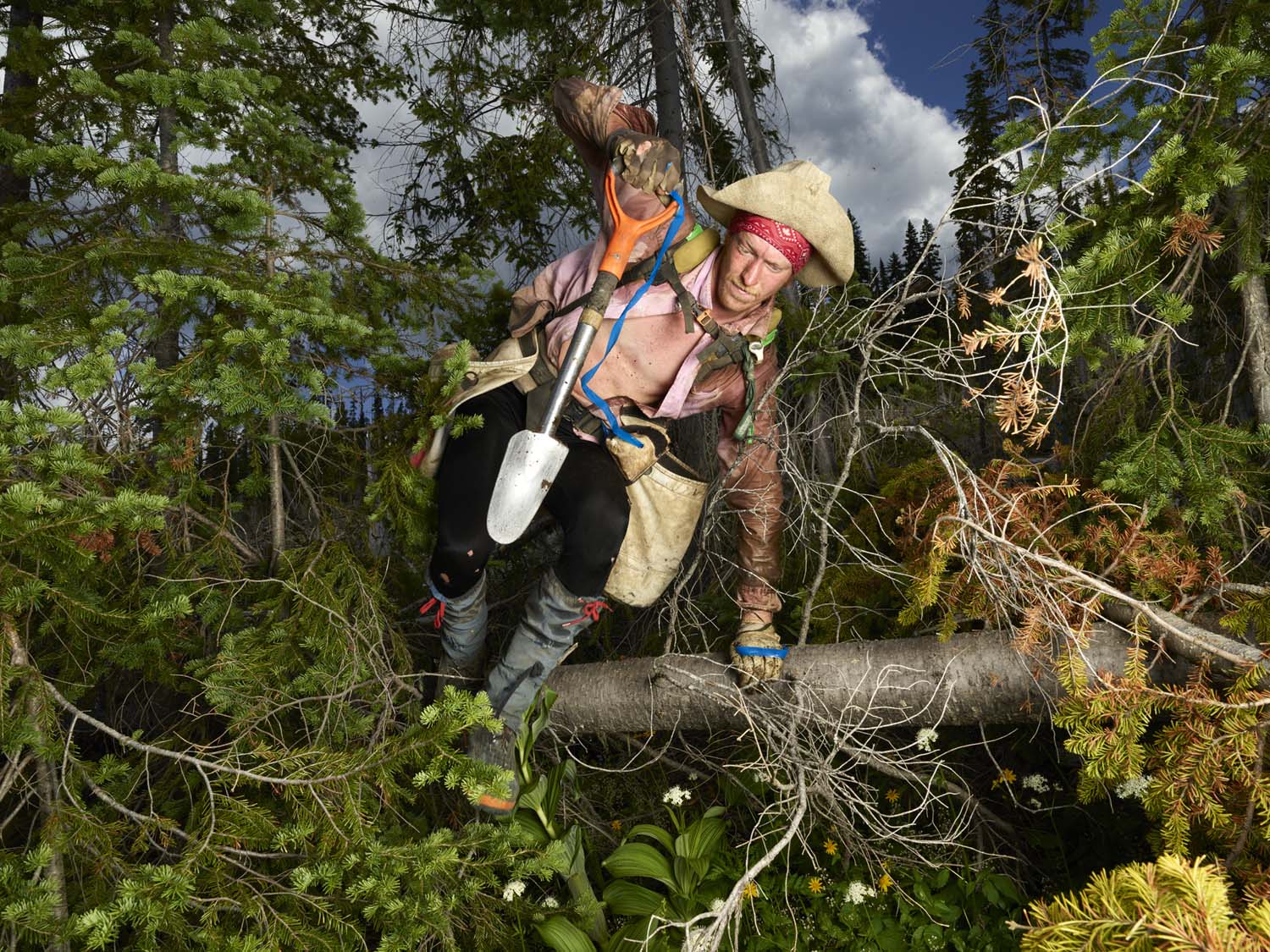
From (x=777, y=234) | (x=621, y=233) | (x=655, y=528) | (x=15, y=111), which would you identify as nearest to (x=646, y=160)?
(x=621, y=233)

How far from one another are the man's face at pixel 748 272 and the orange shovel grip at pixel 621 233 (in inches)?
10.2

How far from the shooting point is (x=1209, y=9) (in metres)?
2.61

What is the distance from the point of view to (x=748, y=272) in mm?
2512

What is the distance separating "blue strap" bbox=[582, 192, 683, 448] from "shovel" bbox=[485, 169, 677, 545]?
121 mm

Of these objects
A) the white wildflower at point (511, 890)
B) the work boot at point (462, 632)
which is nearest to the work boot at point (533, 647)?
the work boot at point (462, 632)

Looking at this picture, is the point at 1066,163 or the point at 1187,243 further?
the point at 1066,163

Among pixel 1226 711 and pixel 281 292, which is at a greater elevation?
pixel 281 292

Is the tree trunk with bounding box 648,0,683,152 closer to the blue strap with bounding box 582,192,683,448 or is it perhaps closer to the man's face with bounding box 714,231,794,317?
the blue strap with bounding box 582,192,683,448

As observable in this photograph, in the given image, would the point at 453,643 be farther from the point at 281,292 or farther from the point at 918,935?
the point at 918,935

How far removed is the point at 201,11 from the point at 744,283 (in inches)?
121

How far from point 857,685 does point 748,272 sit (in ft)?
5.11

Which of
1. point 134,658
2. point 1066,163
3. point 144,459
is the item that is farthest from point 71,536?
point 1066,163

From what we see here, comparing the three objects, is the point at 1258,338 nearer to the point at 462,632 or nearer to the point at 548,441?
the point at 548,441

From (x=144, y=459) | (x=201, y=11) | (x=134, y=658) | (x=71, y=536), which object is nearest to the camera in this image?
(x=71, y=536)
